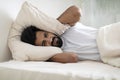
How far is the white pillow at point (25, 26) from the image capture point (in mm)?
1342

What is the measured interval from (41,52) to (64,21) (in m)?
0.34

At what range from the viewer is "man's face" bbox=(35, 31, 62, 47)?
4.68 ft

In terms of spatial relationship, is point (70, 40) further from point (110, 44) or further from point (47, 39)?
point (110, 44)

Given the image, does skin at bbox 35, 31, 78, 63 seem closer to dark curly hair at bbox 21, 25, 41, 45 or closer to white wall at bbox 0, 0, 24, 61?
dark curly hair at bbox 21, 25, 41, 45

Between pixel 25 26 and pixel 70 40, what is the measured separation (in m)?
0.33

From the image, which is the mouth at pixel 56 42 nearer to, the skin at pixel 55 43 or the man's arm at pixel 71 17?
the skin at pixel 55 43

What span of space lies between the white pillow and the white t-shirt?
66 millimetres

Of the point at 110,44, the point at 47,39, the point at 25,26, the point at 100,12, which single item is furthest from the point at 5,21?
the point at 100,12

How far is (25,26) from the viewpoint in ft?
4.83

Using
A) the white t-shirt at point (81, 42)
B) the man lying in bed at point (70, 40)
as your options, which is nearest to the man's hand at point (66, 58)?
the man lying in bed at point (70, 40)

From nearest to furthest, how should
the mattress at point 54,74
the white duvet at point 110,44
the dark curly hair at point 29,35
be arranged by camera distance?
the mattress at point 54,74, the white duvet at point 110,44, the dark curly hair at point 29,35

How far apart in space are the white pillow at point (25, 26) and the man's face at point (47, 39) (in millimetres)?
50

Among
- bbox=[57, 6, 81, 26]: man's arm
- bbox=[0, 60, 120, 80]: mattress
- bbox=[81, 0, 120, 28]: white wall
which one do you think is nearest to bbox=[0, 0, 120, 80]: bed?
bbox=[0, 60, 120, 80]: mattress

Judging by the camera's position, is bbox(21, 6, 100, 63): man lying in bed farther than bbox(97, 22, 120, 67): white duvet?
Yes
